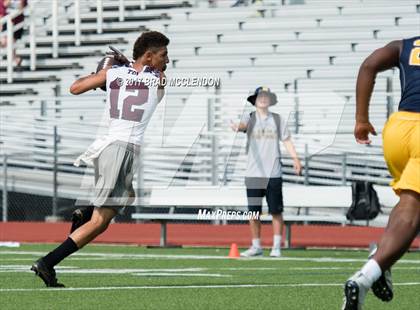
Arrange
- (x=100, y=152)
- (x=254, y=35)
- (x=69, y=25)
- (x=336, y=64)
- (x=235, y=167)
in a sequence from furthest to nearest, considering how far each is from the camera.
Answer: (x=69, y=25)
(x=254, y=35)
(x=336, y=64)
(x=235, y=167)
(x=100, y=152)

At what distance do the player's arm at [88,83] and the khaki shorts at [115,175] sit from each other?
0.43 m

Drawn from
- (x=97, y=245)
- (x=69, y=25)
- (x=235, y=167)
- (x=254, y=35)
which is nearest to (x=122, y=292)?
(x=97, y=245)

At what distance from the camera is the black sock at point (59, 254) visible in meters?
8.80

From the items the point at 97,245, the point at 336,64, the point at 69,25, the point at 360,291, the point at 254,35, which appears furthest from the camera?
the point at 69,25

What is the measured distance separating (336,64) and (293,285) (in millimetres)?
14136

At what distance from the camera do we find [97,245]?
56.4ft

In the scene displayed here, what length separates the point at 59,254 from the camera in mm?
8852

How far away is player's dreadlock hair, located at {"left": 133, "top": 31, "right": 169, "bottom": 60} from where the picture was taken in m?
9.25

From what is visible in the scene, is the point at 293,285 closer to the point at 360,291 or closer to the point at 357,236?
the point at 360,291

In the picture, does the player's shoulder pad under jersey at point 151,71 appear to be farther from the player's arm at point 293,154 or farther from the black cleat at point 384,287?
the player's arm at point 293,154

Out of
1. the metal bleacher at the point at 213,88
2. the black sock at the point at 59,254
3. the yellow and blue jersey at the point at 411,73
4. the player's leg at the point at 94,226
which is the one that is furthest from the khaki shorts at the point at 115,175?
the metal bleacher at the point at 213,88

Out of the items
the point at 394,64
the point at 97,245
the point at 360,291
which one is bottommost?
the point at 97,245

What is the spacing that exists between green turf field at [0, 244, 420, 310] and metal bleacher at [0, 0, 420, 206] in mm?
5724

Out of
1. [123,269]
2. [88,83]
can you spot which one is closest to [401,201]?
[88,83]
